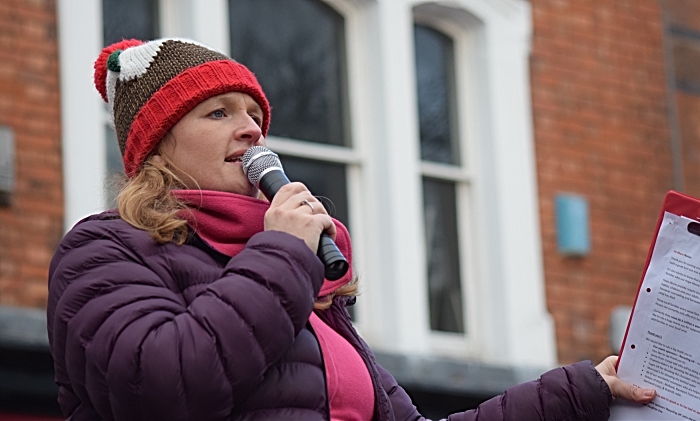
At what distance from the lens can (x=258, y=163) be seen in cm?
286

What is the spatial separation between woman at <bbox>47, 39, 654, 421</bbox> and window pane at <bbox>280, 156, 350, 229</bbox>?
4639 mm

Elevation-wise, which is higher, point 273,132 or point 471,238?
point 273,132

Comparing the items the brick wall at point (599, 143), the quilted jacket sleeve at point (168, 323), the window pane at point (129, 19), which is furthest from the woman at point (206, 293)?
the brick wall at point (599, 143)

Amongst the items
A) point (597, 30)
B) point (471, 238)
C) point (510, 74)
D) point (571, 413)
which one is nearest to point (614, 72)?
point (597, 30)

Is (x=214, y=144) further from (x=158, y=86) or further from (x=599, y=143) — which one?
(x=599, y=143)

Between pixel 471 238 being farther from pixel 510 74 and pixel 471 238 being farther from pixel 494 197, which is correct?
pixel 510 74

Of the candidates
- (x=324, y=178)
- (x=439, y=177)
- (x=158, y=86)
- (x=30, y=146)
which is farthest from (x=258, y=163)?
(x=439, y=177)

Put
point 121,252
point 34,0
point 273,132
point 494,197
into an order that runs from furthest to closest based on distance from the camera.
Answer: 1. point 494,197
2. point 273,132
3. point 34,0
4. point 121,252

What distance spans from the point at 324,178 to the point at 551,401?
4.99 m

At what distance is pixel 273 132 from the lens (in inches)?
307

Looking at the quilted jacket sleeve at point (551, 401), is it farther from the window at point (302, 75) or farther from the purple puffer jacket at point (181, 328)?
the window at point (302, 75)

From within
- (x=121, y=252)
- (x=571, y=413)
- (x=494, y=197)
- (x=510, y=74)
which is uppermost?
(x=510, y=74)

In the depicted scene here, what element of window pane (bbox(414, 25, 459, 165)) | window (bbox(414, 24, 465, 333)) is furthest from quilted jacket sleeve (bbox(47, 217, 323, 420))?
window pane (bbox(414, 25, 459, 165))

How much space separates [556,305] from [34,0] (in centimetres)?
380
